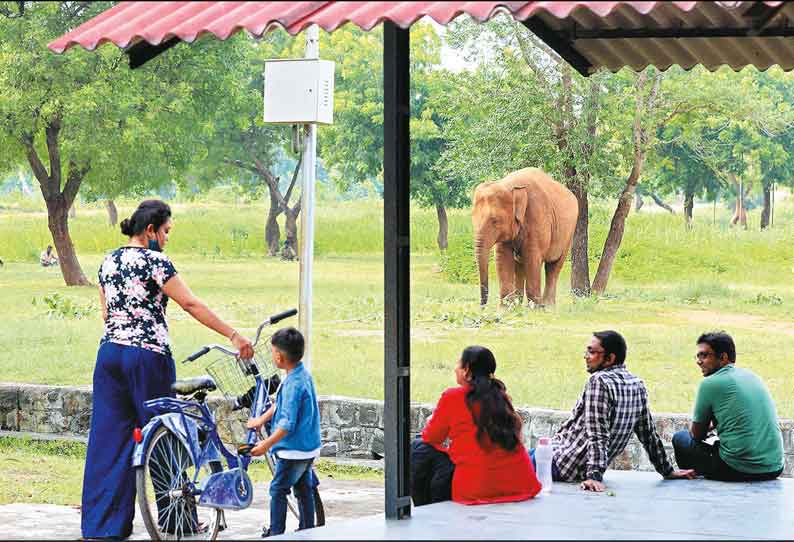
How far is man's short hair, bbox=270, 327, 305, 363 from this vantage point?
20.8 ft

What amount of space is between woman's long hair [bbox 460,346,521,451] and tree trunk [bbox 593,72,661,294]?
12139 mm

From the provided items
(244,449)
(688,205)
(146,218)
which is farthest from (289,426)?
(688,205)

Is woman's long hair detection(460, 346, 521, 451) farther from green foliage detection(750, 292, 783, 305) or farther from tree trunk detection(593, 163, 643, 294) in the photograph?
tree trunk detection(593, 163, 643, 294)

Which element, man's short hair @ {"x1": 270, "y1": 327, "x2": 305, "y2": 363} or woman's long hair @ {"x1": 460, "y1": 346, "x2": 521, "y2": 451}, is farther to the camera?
woman's long hair @ {"x1": 460, "y1": 346, "x2": 521, "y2": 451}

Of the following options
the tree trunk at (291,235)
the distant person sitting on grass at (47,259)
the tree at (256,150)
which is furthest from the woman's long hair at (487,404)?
the distant person sitting on grass at (47,259)

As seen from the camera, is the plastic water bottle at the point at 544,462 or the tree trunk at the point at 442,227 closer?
the plastic water bottle at the point at 544,462

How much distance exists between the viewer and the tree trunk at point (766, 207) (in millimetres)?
18406

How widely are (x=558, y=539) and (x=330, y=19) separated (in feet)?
6.45

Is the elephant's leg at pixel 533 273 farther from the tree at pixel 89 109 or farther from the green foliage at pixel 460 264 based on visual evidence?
the tree at pixel 89 109

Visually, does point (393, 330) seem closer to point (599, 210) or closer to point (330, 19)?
point (330, 19)

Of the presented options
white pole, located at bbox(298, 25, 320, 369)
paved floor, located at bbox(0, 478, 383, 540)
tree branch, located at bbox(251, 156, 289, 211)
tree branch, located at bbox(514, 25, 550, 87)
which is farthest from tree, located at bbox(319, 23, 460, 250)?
paved floor, located at bbox(0, 478, 383, 540)

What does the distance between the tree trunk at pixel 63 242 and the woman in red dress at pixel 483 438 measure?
13607 mm

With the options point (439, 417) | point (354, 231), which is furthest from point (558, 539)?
point (354, 231)

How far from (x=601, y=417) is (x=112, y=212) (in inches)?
588
